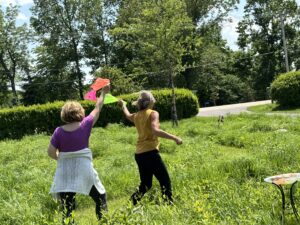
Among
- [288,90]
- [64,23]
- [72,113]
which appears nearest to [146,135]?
[72,113]

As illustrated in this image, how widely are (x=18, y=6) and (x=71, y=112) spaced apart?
52932 millimetres

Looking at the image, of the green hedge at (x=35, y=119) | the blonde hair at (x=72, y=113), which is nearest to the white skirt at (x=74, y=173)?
the blonde hair at (x=72, y=113)

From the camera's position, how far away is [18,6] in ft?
175

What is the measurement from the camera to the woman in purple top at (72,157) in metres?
4.50

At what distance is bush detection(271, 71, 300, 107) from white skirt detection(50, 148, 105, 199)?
22.2 meters

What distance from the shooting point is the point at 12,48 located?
173 feet

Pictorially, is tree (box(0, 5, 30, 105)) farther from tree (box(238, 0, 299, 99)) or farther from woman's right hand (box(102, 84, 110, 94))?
woman's right hand (box(102, 84, 110, 94))

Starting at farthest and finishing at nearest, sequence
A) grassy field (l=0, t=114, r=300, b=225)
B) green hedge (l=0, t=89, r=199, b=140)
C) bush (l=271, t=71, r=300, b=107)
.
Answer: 1. bush (l=271, t=71, r=300, b=107)
2. green hedge (l=0, t=89, r=199, b=140)
3. grassy field (l=0, t=114, r=300, b=225)

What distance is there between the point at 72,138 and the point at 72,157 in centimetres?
21

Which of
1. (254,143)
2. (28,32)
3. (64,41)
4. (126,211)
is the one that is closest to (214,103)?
(64,41)

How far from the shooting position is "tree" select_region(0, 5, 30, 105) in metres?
52.5

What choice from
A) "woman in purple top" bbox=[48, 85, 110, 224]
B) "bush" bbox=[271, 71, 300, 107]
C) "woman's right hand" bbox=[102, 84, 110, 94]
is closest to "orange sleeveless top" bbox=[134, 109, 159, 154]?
"woman's right hand" bbox=[102, 84, 110, 94]

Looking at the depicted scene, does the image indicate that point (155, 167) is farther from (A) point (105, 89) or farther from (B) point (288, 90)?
(B) point (288, 90)

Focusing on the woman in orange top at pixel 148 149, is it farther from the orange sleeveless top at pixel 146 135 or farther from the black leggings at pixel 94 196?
the black leggings at pixel 94 196
